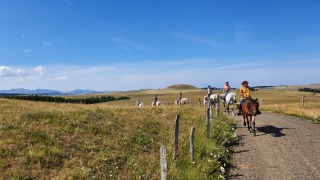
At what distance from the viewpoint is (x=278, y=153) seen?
17844 mm

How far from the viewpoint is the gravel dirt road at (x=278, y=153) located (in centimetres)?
1466

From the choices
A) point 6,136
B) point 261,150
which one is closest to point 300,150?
point 261,150

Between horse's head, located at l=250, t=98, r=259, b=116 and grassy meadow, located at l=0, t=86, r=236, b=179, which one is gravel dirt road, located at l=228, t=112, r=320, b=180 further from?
horse's head, located at l=250, t=98, r=259, b=116

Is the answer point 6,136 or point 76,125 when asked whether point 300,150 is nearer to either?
point 76,125

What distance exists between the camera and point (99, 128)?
21875mm

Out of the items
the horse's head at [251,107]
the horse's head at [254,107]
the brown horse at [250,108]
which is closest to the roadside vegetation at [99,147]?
the brown horse at [250,108]

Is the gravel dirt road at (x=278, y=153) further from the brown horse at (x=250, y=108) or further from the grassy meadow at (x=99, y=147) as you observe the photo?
the brown horse at (x=250, y=108)

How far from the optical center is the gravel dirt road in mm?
14656

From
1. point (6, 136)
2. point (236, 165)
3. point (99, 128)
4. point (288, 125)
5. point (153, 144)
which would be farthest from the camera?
point (288, 125)

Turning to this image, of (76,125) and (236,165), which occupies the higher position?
(76,125)

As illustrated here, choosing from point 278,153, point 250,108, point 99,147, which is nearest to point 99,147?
point 99,147

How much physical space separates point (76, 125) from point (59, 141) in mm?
3840

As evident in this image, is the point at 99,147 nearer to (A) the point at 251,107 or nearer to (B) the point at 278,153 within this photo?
(B) the point at 278,153

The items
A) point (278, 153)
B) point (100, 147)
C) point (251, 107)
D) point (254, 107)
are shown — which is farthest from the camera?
point (251, 107)
